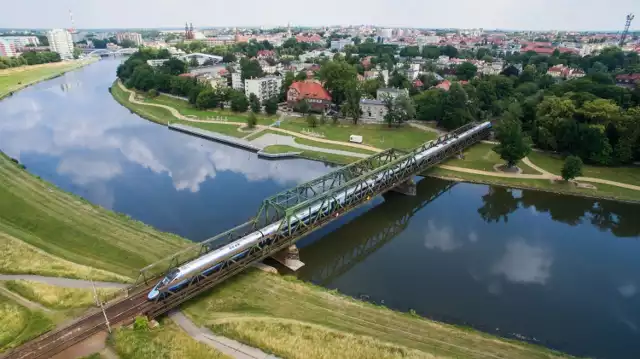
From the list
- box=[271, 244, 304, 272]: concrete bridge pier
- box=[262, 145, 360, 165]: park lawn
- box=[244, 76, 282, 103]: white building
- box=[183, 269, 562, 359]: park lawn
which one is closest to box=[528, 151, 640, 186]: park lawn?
box=[262, 145, 360, 165]: park lawn

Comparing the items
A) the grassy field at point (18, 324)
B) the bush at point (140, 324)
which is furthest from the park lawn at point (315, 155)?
the grassy field at point (18, 324)

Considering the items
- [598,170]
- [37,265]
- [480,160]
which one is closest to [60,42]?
[37,265]

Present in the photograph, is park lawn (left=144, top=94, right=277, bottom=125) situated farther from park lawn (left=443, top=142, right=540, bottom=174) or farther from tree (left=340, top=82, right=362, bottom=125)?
park lawn (left=443, top=142, right=540, bottom=174)

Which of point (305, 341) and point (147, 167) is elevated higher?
point (305, 341)

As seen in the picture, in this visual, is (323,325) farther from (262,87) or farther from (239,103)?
(262,87)

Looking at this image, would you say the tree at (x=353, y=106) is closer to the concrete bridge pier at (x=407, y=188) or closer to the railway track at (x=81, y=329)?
the concrete bridge pier at (x=407, y=188)
